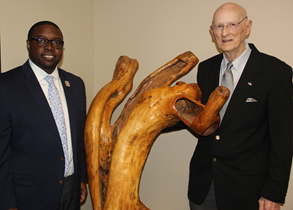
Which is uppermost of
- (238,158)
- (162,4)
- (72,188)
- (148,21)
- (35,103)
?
(162,4)

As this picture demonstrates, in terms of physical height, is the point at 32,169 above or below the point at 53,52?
below

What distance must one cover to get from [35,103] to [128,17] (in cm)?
118

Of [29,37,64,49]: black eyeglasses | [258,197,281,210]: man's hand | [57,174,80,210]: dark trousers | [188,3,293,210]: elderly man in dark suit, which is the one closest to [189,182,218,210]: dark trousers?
[188,3,293,210]: elderly man in dark suit

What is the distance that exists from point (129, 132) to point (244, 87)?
679mm

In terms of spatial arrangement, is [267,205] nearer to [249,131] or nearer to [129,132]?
[249,131]

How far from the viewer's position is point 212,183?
1404mm

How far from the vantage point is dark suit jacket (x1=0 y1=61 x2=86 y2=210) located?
3.77ft

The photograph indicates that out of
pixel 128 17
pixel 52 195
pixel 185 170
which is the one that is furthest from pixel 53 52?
pixel 185 170

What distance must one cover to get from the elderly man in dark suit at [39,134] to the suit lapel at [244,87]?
892mm

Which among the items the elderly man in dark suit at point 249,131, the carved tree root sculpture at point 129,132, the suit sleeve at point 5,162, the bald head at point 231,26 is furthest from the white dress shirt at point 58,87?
the bald head at point 231,26

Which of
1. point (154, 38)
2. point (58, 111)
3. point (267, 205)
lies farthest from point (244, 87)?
point (58, 111)

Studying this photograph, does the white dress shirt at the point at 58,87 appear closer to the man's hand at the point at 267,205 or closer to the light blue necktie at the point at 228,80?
the light blue necktie at the point at 228,80

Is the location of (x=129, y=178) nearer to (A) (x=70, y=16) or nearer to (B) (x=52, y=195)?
(B) (x=52, y=195)

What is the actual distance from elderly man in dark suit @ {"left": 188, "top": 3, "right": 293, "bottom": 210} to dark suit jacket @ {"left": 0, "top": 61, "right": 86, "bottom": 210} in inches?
34.4
